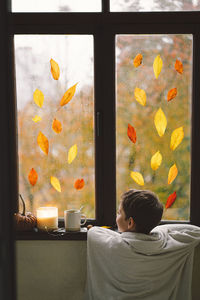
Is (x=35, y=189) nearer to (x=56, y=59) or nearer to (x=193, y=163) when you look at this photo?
(x=56, y=59)

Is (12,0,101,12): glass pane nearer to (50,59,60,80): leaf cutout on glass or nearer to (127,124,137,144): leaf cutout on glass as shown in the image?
(50,59,60,80): leaf cutout on glass

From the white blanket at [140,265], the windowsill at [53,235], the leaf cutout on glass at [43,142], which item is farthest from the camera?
the leaf cutout on glass at [43,142]

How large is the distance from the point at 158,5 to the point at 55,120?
848mm

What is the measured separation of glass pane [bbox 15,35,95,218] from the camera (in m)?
1.89

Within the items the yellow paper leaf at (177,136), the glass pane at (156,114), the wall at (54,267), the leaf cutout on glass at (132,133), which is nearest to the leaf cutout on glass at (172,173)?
the glass pane at (156,114)

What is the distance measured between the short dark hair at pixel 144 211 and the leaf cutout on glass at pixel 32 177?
0.61m

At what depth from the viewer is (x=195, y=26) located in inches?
72.2

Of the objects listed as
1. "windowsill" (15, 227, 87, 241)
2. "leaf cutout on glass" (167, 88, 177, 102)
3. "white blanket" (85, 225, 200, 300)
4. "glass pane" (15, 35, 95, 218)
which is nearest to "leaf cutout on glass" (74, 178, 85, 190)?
"glass pane" (15, 35, 95, 218)

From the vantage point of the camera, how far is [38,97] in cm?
190

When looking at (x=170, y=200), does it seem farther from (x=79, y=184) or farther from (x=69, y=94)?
(x=69, y=94)

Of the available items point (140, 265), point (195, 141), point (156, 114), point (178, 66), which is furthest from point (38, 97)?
point (140, 265)

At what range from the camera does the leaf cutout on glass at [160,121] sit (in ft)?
6.16

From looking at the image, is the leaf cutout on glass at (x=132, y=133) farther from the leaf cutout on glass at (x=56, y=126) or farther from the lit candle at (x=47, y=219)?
the lit candle at (x=47, y=219)

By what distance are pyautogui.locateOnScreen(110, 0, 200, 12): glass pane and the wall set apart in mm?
1317
